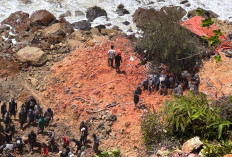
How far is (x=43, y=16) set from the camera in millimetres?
19969

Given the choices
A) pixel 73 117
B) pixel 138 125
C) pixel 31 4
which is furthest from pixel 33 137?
pixel 31 4

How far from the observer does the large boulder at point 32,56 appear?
631 inches

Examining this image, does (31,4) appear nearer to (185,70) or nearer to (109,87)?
(109,87)

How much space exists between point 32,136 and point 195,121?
240 inches

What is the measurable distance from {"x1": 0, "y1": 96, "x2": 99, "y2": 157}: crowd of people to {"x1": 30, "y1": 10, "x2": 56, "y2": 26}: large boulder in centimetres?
824

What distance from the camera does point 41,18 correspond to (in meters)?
19.8

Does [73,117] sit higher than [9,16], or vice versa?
[9,16]

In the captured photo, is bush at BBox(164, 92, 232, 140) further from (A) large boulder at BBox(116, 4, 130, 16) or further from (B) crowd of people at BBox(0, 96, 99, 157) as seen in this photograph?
(A) large boulder at BBox(116, 4, 130, 16)

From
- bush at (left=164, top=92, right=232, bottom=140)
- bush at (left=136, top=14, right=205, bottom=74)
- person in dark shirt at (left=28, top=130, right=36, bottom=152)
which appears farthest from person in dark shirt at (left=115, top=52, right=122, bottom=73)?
bush at (left=164, top=92, right=232, bottom=140)

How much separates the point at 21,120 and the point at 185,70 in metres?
8.35

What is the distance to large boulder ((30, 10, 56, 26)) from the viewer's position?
19.8m

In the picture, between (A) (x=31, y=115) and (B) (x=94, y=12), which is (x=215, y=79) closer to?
(A) (x=31, y=115)

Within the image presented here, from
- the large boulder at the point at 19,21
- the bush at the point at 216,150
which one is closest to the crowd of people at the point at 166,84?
the bush at the point at 216,150

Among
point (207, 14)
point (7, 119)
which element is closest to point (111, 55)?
point (7, 119)
